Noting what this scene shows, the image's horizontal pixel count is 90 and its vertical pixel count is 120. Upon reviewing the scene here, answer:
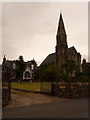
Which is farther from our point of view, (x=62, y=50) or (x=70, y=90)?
(x=62, y=50)

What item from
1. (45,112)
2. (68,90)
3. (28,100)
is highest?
(68,90)

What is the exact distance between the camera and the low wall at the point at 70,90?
16.9 metres

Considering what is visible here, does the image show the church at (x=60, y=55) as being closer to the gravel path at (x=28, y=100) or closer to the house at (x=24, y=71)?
the house at (x=24, y=71)

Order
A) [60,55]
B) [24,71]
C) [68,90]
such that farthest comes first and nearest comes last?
[60,55], [24,71], [68,90]

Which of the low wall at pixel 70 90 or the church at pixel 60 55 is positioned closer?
the low wall at pixel 70 90

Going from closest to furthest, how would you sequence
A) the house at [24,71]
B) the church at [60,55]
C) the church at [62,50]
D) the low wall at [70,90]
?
the low wall at [70,90]
the house at [24,71]
the church at [60,55]
the church at [62,50]

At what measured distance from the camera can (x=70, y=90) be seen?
1698 cm

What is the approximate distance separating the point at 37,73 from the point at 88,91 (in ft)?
144

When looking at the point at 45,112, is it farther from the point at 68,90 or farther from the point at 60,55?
the point at 60,55

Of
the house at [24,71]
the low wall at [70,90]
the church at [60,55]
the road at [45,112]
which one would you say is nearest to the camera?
the road at [45,112]

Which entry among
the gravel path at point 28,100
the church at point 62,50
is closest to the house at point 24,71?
the church at point 62,50

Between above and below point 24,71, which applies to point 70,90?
below

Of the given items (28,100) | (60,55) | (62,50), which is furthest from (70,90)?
(62,50)

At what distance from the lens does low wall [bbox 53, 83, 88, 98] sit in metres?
16.9
